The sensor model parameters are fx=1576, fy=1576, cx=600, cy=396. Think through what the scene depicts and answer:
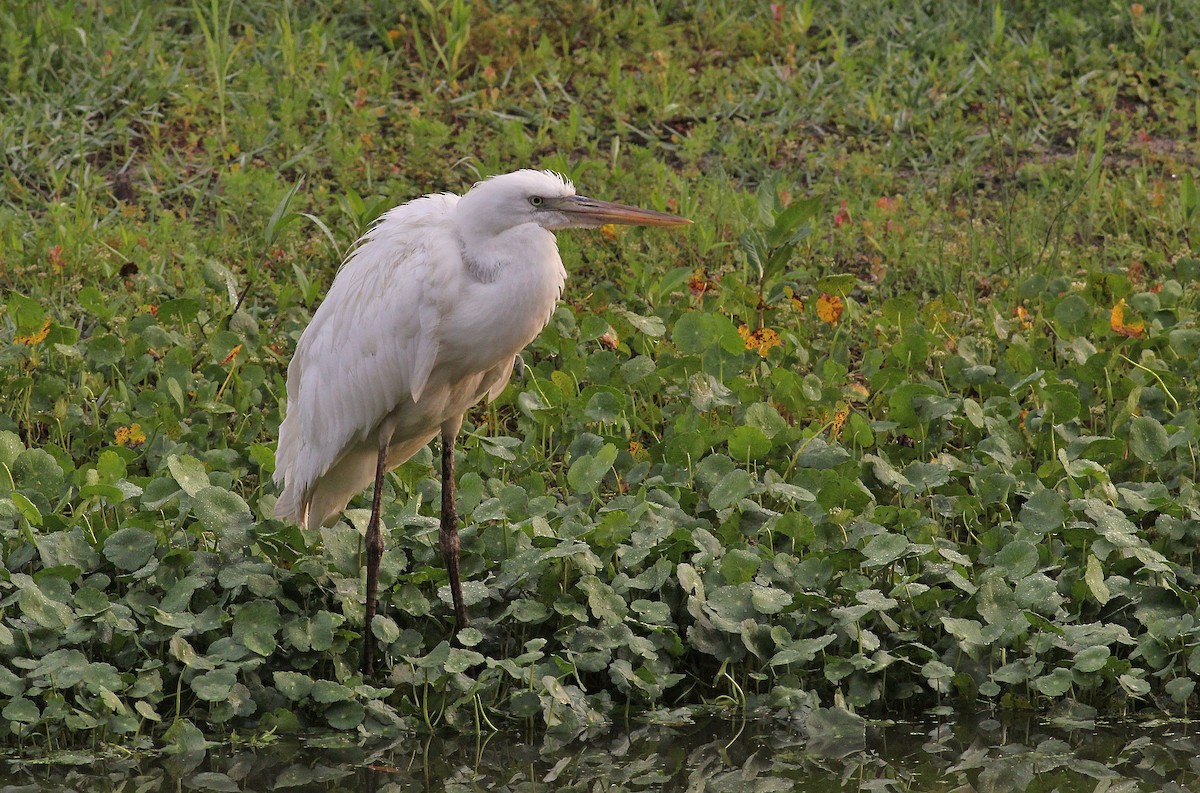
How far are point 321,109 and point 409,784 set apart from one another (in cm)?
470

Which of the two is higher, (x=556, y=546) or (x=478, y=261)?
(x=478, y=261)

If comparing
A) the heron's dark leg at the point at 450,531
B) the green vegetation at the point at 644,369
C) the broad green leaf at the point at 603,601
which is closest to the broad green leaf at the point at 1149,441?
the green vegetation at the point at 644,369

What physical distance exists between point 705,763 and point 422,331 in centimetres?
136

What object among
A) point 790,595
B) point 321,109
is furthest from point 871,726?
point 321,109

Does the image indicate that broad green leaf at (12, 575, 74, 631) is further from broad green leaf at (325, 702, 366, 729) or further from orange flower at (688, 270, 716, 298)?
orange flower at (688, 270, 716, 298)

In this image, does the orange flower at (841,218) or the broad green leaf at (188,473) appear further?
the orange flower at (841,218)

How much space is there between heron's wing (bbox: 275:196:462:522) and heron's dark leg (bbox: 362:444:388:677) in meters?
0.17

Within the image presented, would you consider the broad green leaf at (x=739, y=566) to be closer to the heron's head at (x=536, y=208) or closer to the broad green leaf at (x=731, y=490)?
the broad green leaf at (x=731, y=490)

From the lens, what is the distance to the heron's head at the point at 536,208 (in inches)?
165

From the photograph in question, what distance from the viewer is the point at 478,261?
4230 millimetres

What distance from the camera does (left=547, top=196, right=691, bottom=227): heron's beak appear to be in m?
4.20

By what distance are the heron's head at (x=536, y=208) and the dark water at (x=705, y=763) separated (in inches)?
53.1

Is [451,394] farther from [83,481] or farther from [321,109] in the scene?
[321,109]

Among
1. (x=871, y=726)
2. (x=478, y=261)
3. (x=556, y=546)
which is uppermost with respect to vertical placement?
→ (x=478, y=261)
